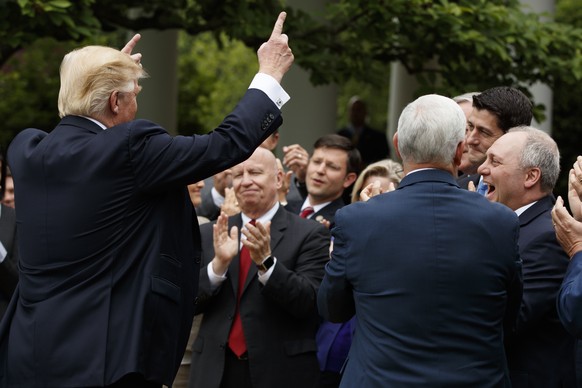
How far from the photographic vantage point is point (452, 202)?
435 cm

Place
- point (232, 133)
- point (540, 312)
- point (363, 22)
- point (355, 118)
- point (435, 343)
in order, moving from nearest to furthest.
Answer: point (435, 343)
point (232, 133)
point (540, 312)
point (363, 22)
point (355, 118)

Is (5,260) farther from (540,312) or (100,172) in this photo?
(540,312)

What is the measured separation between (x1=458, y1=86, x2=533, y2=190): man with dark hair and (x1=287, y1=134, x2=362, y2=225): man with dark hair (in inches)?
74.4

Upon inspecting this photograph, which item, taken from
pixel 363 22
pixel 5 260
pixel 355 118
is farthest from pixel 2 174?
pixel 355 118

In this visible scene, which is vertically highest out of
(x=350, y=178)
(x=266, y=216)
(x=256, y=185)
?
(x=256, y=185)

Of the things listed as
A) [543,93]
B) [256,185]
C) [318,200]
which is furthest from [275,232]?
[543,93]

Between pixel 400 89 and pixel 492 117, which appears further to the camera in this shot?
pixel 400 89

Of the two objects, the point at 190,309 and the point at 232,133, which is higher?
the point at 232,133

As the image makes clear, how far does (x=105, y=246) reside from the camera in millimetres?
4473

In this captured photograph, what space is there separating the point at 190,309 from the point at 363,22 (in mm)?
5575

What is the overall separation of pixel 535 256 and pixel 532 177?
412 millimetres

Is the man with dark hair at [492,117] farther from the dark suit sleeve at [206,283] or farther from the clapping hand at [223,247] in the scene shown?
the dark suit sleeve at [206,283]

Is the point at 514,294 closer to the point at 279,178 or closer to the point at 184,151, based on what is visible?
the point at 184,151

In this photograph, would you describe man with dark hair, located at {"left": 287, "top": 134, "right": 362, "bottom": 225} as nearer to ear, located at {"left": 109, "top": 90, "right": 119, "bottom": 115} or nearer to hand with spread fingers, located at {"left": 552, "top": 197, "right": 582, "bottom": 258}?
hand with spread fingers, located at {"left": 552, "top": 197, "right": 582, "bottom": 258}
